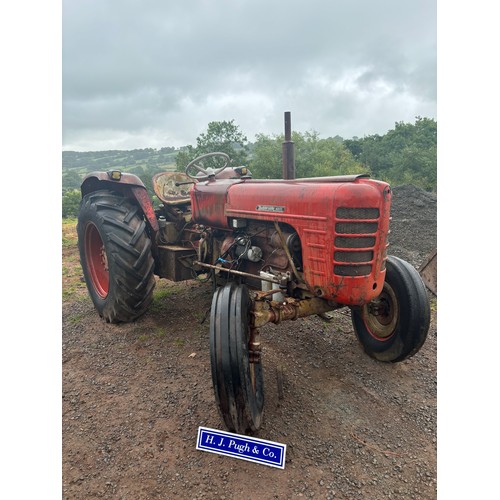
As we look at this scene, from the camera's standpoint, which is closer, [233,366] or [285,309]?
[233,366]

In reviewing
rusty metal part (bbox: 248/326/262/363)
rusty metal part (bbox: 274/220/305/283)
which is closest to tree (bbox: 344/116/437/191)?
A: rusty metal part (bbox: 274/220/305/283)

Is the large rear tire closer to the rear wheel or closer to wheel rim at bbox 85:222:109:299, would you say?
wheel rim at bbox 85:222:109:299

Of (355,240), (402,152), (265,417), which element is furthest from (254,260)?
(402,152)

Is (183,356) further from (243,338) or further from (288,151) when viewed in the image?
(288,151)

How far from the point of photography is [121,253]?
12.6 feet

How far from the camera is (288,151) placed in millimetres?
3111

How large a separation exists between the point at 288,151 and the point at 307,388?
1.88m

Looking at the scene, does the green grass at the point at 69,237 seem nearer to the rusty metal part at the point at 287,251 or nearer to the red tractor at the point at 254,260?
the red tractor at the point at 254,260

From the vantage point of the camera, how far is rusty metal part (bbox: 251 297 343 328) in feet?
8.80

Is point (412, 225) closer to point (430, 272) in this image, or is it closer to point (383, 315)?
point (430, 272)

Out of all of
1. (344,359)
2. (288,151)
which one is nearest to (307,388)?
(344,359)

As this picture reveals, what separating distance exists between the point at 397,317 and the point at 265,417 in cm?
137

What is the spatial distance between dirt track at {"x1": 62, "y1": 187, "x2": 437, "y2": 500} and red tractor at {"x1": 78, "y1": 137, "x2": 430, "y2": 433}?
10.6 inches

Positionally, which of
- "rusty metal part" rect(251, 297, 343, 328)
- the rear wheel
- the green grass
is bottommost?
the rear wheel
